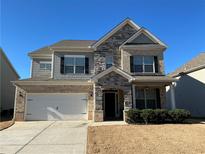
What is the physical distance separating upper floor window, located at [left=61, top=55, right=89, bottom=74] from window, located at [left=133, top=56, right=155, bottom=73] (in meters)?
4.70

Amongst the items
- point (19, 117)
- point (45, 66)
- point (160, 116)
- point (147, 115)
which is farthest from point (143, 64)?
point (19, 117)

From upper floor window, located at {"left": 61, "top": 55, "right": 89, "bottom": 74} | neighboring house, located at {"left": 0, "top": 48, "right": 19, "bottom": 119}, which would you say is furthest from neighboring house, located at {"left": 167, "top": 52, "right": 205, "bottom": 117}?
neighboring house, located at {"left": 0, "top": 48, "right": 19, "bottom": 119}

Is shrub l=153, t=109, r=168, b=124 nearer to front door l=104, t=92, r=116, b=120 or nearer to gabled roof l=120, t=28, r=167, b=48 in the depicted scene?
front door l=104, t=92, r=116, b=120

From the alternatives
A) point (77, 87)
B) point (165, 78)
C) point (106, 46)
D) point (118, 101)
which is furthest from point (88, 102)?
point (165, 78)

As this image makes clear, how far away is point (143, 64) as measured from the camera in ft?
57.0

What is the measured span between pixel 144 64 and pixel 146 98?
321cm

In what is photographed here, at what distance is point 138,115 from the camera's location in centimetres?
1373

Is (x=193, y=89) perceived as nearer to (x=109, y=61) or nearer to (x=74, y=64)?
(x=109, y=61)

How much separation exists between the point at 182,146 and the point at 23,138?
286 inches

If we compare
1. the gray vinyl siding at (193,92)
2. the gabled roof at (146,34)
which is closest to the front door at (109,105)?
the gabled roof at (146,34)

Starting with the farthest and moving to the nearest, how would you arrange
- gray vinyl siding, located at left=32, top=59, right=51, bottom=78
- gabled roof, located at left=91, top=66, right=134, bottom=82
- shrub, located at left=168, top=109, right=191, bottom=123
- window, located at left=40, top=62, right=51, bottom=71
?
window, located at left=40, top=62, right=51, bottom=71, gray vinyl siding, located at left=32, top=59, right=51, bottom=78, gabled roof, located at left=91, top=66, right=134, bottom=82, shrub, located at left=168, top=109, right=191, bottom=123

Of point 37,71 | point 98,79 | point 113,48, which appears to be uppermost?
point 113,48

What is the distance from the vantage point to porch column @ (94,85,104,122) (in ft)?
47.3

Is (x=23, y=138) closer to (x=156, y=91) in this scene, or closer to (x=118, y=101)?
(x=118, y=101)
